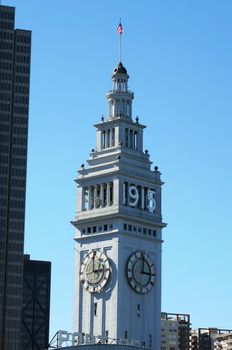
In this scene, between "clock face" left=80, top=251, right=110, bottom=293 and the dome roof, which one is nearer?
"clock face" left=80, top=251, right=110, bottom=293

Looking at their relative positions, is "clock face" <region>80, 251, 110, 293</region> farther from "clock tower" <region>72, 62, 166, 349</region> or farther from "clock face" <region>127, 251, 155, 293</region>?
"clock face" <region>127, 251, 155, 293</region>

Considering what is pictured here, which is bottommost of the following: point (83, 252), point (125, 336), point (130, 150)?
point (125, 336)

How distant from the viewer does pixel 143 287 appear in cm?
16600

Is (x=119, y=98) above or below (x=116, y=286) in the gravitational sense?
above

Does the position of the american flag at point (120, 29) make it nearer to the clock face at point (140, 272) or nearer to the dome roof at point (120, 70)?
the dome roof at point (120, 70)

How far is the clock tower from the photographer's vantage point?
164m

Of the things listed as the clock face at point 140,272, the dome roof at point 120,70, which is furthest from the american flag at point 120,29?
the clock face at point 140,272

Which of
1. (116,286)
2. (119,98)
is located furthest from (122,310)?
(119,98)

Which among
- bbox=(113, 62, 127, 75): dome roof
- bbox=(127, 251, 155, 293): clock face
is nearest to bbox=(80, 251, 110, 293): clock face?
bbox=(127, 251, 155, 293): clock face

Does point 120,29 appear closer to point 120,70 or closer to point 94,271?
point 120,70

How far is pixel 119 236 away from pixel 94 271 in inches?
211

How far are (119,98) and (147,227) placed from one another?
16.6 meters

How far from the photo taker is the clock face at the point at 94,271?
164 m

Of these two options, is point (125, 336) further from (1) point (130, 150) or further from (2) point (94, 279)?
(1) point (130, 150)
